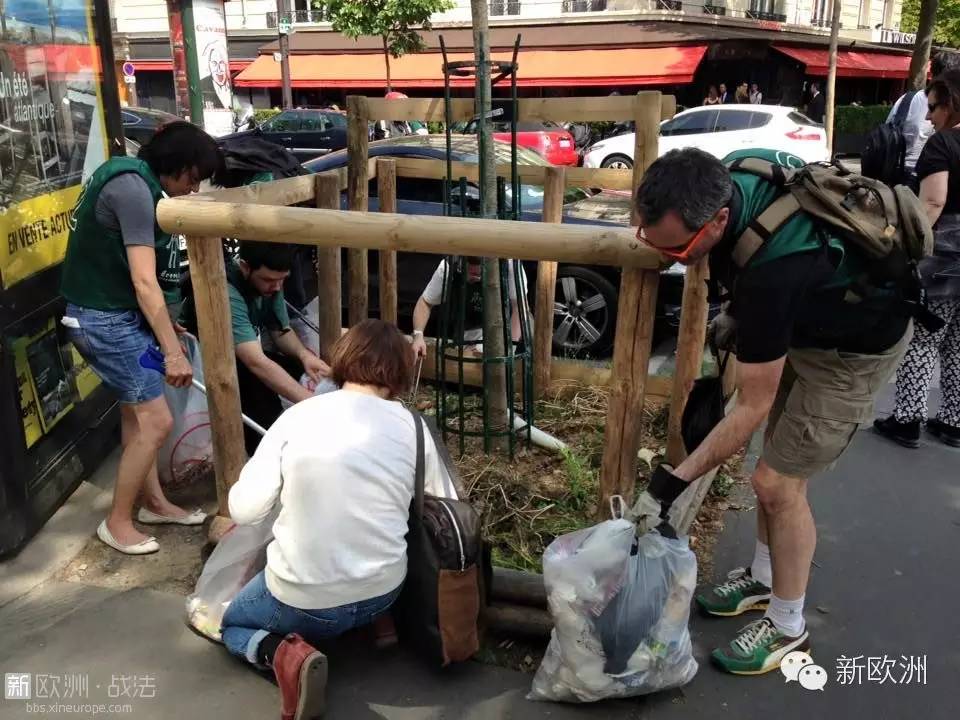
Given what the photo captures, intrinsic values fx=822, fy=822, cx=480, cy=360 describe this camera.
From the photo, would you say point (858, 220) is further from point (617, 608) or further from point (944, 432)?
point (944, 432)

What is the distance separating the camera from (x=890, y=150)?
407cm

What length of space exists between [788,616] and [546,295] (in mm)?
2244

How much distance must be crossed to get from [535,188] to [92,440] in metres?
3.76

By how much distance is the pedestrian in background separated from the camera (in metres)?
3.65

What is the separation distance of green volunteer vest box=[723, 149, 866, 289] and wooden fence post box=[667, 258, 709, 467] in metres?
1.14

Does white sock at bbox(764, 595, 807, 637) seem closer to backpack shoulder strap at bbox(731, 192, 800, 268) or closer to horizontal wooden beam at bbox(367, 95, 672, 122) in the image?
backpack shoulder strap at bbox(731, 192, 800, 268)

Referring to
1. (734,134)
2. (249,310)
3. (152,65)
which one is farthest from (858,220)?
(152,65)

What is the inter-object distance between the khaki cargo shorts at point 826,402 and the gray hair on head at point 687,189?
65 centimetres

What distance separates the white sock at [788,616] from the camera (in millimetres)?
2551

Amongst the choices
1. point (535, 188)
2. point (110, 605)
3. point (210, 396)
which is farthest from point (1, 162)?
point (535, 188)

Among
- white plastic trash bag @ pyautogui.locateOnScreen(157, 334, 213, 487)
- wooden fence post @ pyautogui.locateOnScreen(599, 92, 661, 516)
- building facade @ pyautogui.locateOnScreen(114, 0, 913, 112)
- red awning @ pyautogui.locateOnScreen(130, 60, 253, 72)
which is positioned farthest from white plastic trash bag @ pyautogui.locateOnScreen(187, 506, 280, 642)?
red awning @ pyautogui.locateOnScreen(130, 60, 253, 72)

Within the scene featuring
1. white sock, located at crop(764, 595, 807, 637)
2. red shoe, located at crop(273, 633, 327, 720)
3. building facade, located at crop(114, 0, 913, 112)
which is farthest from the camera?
building facade, located at crop(114, 0, 913, 112)

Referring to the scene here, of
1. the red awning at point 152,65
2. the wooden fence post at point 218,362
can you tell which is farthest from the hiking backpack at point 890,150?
the red awning at point 152,65

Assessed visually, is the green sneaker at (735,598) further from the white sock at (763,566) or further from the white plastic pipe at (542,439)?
the white plastic pipe at (542,439)
